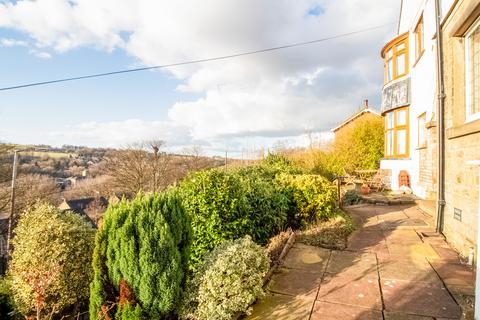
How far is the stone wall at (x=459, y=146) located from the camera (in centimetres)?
427

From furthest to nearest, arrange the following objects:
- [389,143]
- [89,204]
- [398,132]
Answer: [89,204] → [389,143] → [398,132]

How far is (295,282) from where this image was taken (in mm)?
3906

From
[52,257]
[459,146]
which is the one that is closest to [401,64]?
[459,146]

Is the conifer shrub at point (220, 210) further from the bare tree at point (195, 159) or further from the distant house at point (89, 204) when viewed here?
the distant house at point (89, 204)

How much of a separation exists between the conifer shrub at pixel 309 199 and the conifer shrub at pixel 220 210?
42.3 inches

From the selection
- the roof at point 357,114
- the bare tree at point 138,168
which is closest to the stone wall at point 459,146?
the roof at point 357,114

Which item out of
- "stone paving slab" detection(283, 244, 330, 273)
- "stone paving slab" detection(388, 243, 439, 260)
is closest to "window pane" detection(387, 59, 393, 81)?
"stone paving slab" detection(388, 243, 439, 260)

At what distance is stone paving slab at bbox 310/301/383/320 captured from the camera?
9.90 ft

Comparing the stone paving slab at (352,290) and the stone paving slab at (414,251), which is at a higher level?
the stone paving slab at (414,251)

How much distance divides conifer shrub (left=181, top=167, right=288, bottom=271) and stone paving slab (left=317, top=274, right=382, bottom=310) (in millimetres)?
1624

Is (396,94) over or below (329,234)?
over

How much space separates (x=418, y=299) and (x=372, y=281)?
0.57 m

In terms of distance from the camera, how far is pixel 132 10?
6188 mm

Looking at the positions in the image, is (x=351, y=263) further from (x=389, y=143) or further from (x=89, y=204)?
(x=89, y=204)
